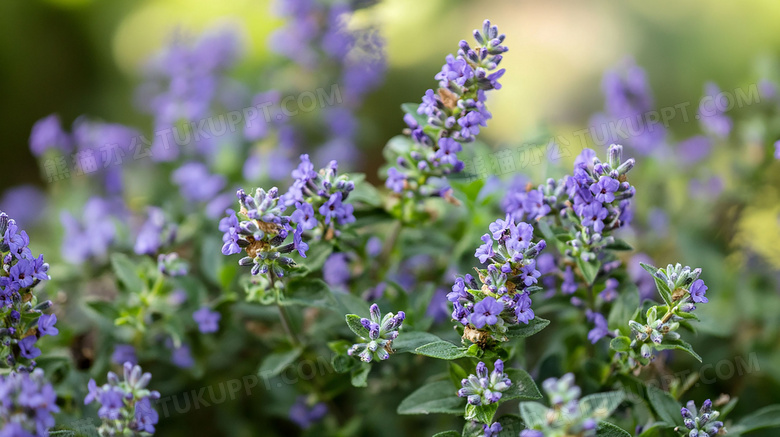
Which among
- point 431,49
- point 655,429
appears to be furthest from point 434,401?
point 431,49

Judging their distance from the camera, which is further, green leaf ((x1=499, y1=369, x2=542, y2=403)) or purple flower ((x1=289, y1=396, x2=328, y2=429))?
purple flower ((x1=289, y1=396, x2=328, y2=429))

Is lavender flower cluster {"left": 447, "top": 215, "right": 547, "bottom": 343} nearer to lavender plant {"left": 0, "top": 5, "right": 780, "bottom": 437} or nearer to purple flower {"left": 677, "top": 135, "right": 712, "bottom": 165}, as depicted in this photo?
lavender plant {"left": 0, "top": 5, "right": 780, "bottom": 437}

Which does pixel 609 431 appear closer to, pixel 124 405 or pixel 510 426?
pixel 510 426

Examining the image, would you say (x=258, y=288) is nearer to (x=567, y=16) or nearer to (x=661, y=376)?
(x=661, y=376)

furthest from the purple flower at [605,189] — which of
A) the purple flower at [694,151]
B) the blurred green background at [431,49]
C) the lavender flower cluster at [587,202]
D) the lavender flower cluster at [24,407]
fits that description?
the blurred green background at [431,49]

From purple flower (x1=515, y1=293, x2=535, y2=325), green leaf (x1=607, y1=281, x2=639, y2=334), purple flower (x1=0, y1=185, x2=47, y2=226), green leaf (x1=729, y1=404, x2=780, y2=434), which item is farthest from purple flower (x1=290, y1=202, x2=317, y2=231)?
purple flower (x1=0, y1=185, x2=47, y2=226)

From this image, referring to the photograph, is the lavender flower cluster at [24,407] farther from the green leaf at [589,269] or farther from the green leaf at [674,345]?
the green leaf at [674,345]
